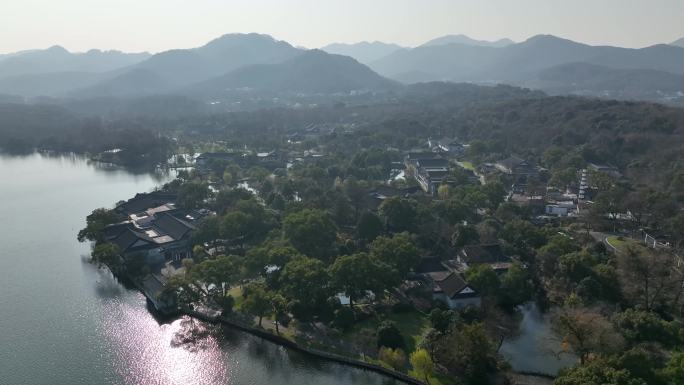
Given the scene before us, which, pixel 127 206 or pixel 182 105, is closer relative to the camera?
pixel 127 206

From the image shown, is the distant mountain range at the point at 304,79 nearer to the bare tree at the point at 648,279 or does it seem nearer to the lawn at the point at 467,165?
the lawn at the point at 467,165

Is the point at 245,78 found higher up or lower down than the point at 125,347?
higher up

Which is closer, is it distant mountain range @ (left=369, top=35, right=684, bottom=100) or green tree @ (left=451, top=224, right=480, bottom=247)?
green tree @ (left=451, top=224, right=480, bottom=247)

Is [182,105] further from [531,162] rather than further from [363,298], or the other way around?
[363,298]

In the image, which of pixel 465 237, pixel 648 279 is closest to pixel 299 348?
pixel 465 237

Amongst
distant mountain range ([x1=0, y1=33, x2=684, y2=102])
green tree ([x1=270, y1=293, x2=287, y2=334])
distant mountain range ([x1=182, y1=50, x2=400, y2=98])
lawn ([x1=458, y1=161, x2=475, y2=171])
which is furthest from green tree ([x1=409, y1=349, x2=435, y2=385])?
distant mountain range ([x1=182, y1=50, x2=400, y2=98])

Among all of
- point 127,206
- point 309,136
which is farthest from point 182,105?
point 127,206

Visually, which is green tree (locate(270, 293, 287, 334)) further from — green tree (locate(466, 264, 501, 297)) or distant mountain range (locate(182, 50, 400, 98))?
distant mountain range (locate(182, 50, 400, 98))
